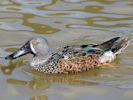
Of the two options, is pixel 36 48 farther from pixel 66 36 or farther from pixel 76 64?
pixel 66 36

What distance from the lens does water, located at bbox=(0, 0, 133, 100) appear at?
26.3 ft

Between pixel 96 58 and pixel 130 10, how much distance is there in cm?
342

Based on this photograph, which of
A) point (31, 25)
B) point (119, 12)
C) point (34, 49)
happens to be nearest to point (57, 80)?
point (34, 49)

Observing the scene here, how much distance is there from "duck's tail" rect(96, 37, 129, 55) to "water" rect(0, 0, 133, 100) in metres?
0.17

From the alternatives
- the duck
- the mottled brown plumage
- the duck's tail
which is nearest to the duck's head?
the duck

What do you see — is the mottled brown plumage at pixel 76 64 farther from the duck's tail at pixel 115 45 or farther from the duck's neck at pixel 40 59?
the duck's tail at pixel 115 45

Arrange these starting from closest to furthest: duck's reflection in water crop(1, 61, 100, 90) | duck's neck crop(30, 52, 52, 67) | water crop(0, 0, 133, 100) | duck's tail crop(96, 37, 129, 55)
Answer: water crop(0, 0, 133, 100) < duck's reflection in water crop(1, 61, 100, 90) < duck's neck crop(30, 52, 52, 67) < duck's tail crop(96, 37, 129, 55)

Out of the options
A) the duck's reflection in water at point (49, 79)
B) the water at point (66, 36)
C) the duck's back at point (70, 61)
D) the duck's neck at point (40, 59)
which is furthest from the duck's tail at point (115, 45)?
the duck's neck at point (40, 59)

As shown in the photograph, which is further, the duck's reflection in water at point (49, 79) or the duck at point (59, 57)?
the duck at point (59, 57)

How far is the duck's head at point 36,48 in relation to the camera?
8734 millimetres

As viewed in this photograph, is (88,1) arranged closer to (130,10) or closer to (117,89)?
(130,10)

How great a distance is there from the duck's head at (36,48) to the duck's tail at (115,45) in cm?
114

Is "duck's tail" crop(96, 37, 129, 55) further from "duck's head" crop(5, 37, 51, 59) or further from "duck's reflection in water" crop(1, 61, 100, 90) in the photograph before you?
"duck's head" crop(5, 37, 51, 59)

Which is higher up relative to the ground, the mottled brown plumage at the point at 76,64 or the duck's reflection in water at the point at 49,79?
the mottled brown plumage at the point at 76,64
